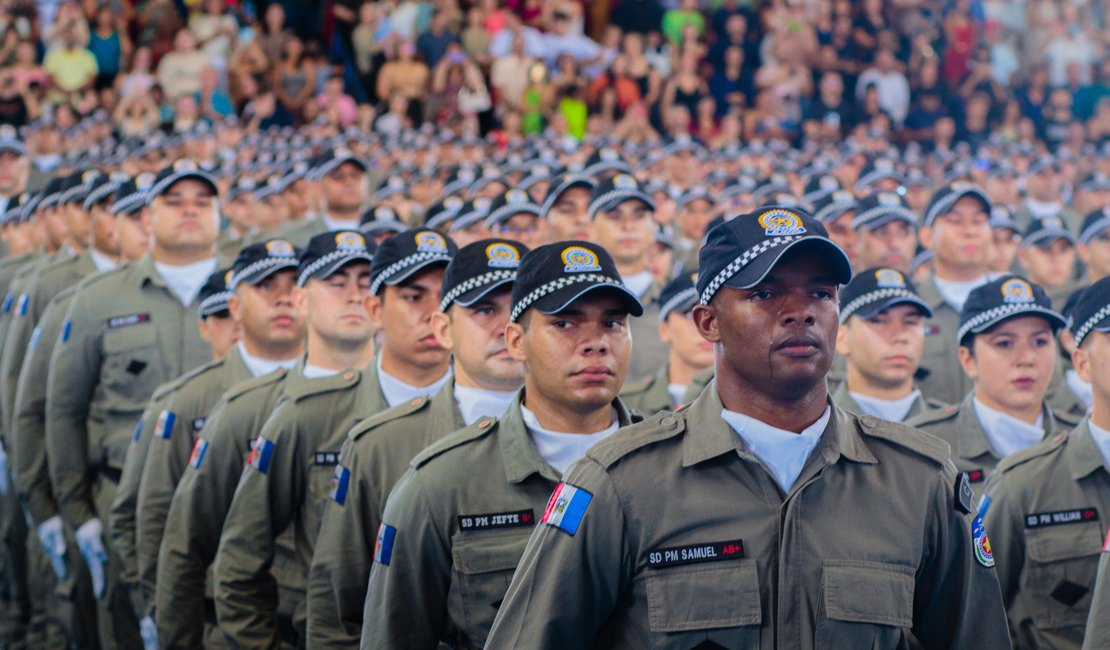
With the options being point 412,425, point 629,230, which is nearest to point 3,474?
point 629,230

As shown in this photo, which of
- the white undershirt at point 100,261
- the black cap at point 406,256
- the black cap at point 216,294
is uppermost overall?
the white undershirt at point 100,261

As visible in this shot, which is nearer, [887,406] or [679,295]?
[887,406]

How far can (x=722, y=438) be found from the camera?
3.08m

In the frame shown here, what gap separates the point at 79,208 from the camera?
34.5 feet

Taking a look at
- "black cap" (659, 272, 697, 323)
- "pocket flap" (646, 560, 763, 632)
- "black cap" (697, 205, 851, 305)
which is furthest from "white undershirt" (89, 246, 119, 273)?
"pocket flap" (646, 560, 763, 632)

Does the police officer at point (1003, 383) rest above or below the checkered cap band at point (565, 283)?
below

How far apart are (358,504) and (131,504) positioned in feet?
8.11

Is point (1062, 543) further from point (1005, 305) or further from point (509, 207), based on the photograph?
point (509, 207)

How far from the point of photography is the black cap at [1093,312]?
497cm

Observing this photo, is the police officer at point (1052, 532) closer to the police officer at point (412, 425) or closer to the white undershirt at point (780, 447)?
the police officer at point (412, 425)

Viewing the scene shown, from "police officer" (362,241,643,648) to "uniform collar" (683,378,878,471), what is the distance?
35.5 inches

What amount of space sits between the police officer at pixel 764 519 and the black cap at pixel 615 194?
5.60 meters

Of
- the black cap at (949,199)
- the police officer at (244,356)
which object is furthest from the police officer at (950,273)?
the police officer at (244,356)

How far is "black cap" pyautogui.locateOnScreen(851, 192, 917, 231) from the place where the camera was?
8.88 metres
